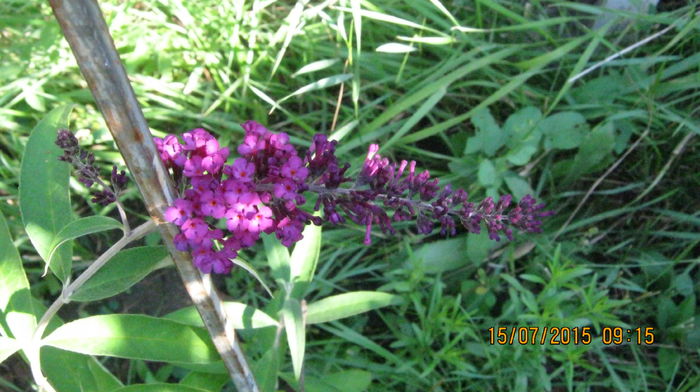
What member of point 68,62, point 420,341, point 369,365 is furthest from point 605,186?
point 68,62

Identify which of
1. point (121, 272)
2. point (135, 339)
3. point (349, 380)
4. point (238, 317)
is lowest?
point (349, 380)

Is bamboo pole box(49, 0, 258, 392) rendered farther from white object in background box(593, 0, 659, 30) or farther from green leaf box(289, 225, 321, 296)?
white object in background box(593, 0, 659, 30)

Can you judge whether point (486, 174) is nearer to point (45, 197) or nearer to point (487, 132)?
point (487, 132)

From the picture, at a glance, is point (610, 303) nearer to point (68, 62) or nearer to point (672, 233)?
point (672, 233)

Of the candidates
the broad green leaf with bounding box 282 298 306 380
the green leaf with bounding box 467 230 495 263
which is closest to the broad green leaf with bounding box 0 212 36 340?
the broad green leaf with bounding box 282 298 306 380

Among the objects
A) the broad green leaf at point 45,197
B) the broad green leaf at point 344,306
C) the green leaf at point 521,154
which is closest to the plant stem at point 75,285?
the broad green leaf at point 45,197

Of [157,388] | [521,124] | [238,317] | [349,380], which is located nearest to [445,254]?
[521,124]
